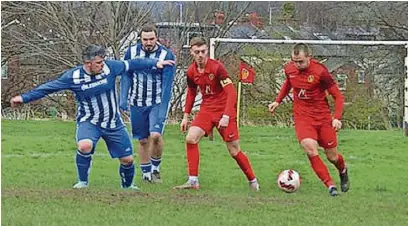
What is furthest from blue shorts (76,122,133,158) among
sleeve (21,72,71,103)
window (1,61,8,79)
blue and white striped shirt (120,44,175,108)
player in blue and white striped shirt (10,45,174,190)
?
window (1,61,8,79)

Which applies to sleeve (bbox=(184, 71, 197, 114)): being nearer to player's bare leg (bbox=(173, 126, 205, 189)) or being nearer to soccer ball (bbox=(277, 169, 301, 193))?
player's bare leg (bbox=(173, 126, 205, 189))

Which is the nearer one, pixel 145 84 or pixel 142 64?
pixel 142 64

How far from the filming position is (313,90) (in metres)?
10.0

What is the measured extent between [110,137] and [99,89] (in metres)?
0.61

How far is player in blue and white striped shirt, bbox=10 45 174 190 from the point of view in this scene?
9375 millimetres

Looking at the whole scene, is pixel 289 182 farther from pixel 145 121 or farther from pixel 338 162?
pixel 145 121

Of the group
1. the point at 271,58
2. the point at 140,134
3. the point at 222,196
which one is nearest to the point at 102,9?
the point at 271,58

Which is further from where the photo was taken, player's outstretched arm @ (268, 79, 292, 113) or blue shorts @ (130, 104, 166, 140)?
blue shorts @ (130, 104, 166, 140)

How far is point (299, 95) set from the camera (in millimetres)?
10148

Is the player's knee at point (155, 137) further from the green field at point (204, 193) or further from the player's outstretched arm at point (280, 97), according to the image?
the player's outstretched arm at point (280, 97)

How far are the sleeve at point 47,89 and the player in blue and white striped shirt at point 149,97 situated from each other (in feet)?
5.63

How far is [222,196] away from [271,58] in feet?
67.8

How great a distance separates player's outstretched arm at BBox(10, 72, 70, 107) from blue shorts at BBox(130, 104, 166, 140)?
1895 millimetres

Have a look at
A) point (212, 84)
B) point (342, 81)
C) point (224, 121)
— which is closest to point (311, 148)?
point (224, 121)
